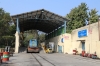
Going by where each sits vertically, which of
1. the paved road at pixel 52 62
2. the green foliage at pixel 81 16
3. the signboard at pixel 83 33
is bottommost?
the paved road at pixel 52 62

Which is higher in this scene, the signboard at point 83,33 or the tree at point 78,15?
the tree at point 78,15

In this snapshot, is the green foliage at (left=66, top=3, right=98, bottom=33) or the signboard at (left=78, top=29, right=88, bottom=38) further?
the green foliage at (left=66, top=3, right=98, bottom=33)

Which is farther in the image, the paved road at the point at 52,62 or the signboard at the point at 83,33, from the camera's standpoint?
the signboard at the point at 83,33

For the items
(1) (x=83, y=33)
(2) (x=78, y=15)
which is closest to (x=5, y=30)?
(2) (x=78, y=15)

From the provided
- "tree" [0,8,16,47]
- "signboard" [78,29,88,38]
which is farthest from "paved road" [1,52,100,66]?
"tree" [0,8,16,47]

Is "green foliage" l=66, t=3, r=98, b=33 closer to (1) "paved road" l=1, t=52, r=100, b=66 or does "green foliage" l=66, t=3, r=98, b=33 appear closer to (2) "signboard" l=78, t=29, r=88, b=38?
(2) "signboard" l=78, t=29, r=88, b=38

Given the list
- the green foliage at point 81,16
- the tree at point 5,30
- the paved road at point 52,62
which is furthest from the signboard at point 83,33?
the tree at point 5,30

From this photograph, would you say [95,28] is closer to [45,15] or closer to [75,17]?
[45,15]

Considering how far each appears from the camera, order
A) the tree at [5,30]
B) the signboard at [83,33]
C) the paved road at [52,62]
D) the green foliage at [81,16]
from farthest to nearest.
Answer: the green foliage at [81,16], the tree at [5,30], the signboard at [83,33], the paved road at [52,62]

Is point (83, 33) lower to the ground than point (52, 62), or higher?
higher

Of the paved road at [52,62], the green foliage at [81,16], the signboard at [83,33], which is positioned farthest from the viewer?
the green foliage at [81,16]

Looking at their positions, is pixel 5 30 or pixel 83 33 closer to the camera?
pixel 83 33

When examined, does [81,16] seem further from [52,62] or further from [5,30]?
[52,62]

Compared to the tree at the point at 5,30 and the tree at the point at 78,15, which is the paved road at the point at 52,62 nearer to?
the tree at the point at 5,30
